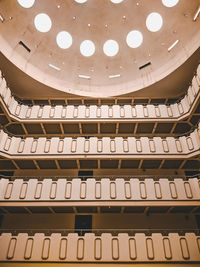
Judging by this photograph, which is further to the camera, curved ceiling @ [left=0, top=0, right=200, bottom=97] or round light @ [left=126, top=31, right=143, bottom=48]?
round light @ [left=126, top=31, right=143, bottom=48]

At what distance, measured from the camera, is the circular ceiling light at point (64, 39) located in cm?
1341

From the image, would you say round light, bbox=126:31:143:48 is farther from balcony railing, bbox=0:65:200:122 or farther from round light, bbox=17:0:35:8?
round light, bbox=17:0:35:8

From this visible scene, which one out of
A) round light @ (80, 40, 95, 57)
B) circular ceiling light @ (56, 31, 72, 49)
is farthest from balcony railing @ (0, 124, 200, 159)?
circular ceiling light @ (56, 31, 72, 49)

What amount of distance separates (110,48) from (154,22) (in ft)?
8.75

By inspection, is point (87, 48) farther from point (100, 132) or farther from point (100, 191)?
point (100, 191)

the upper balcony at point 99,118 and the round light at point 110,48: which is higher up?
the round light at point 110,48

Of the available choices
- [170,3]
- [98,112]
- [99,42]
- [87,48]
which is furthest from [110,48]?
[98,112]

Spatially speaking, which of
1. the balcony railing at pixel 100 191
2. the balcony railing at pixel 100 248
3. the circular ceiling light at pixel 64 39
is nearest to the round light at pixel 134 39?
the circular ceiling light at pixel 64 39

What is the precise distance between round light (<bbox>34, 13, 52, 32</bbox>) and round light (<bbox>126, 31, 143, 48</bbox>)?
14.1 ft

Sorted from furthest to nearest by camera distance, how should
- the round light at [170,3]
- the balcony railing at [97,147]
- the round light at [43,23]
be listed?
1. the round light at [43,23]
2. the round light at [170,3]
3. the balcony railing at [97,147]

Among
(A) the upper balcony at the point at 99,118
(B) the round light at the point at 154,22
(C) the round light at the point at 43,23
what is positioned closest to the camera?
(A) the upper balcony at the point at 99,118

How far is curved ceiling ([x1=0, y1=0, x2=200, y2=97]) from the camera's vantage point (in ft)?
39.7

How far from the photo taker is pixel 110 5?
42.5 ft

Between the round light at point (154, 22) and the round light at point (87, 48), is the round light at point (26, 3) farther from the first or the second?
the round light at point (154, 22)
